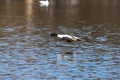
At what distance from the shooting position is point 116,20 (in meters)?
61.6

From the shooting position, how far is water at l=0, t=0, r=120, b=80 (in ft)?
99.0

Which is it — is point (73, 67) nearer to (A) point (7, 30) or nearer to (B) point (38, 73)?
(B) point (38, 73)

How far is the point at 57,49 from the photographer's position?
126 ft

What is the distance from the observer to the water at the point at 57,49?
30.2m

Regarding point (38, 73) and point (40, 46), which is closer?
point (38, 73)

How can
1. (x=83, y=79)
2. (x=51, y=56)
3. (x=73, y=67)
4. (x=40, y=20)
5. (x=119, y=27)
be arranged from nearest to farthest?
1. (x=83, y=79)
2. (x=73, y=67)
3. (x=51, y=56)
4. (x=119, y=27)
5. (x=40, y=20)

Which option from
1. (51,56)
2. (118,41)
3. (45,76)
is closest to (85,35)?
(118,41)

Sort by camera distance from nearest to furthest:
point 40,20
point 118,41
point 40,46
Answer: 1. point 40,46
2. point 118,41
3. point 40,20

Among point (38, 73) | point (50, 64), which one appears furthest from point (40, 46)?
point (38, 73)

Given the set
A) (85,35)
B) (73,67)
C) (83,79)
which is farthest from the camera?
(85,35)

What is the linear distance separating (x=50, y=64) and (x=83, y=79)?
15.2ft

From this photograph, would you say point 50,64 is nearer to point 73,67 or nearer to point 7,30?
point 73,67

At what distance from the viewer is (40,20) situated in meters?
59.0

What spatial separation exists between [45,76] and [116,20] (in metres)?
34.0
